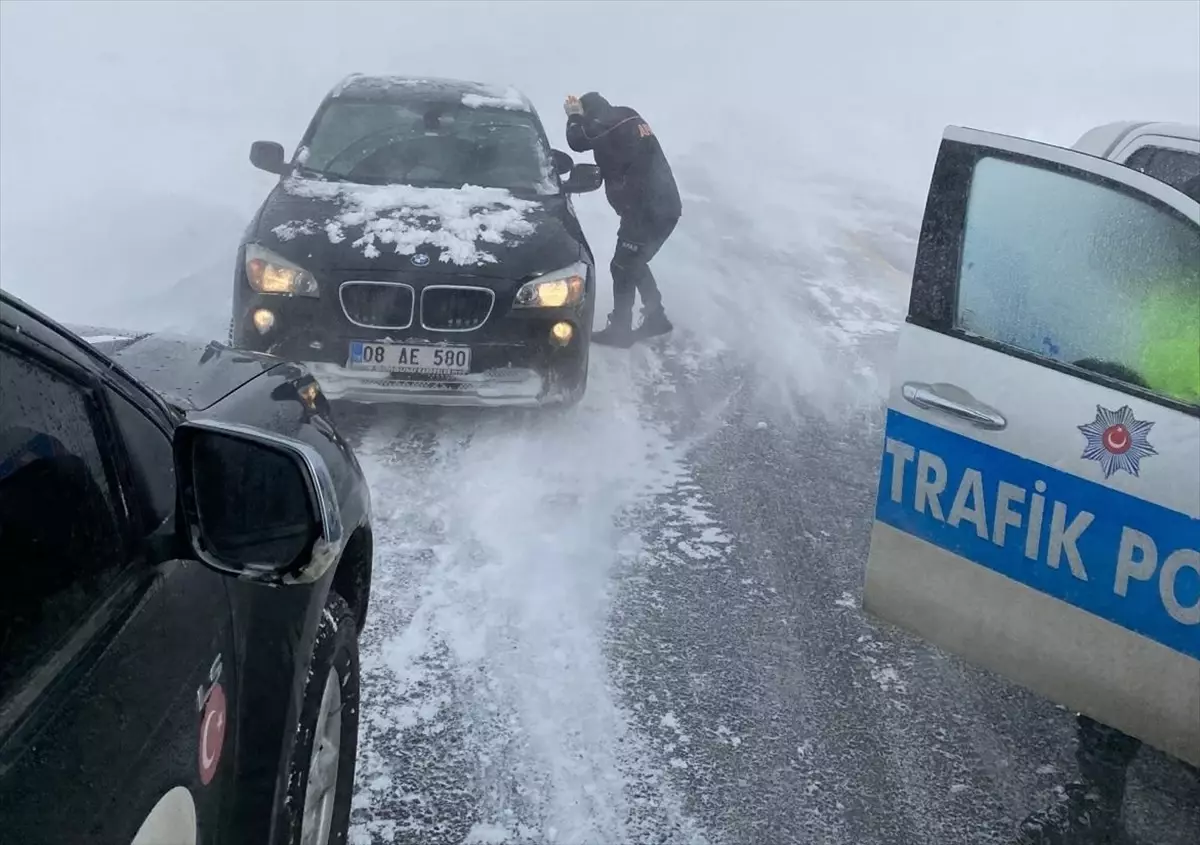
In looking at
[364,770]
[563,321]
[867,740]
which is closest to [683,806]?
[867,740]

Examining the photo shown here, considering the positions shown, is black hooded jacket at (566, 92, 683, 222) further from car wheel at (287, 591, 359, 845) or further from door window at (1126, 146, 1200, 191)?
car wheel at (287, 591, 359, 845)

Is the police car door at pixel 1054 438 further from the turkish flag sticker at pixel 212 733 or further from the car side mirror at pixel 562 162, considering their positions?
the car side mirror at pixel 562 162

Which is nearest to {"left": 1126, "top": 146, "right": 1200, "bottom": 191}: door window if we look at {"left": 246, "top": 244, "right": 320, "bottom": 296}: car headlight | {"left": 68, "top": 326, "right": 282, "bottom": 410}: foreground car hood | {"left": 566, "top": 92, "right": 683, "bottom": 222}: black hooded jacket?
{"left": 68, "top": 326, "right": 282, "bottom": 410}: foreground car hood

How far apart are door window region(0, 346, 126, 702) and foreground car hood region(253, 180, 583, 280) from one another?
3.96 m

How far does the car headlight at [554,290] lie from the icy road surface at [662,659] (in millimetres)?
742

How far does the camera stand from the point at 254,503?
6.18 ft

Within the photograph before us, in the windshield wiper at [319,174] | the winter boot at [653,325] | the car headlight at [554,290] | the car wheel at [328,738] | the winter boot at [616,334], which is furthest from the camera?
the winter boot at [653,325]

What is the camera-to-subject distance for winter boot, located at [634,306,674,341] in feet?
26.9

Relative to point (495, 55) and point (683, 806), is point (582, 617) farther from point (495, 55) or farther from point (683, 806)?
point (495, 55)

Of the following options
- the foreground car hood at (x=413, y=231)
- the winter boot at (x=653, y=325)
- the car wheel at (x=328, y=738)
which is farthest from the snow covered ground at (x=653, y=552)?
the foreground car hood at (x=413, y=231)

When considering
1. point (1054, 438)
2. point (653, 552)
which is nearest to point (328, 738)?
point (1054, 438)

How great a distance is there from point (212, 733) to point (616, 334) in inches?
245

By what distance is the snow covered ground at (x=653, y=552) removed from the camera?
342 centimetres

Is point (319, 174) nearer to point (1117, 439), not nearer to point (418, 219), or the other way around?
point (418, 219)
